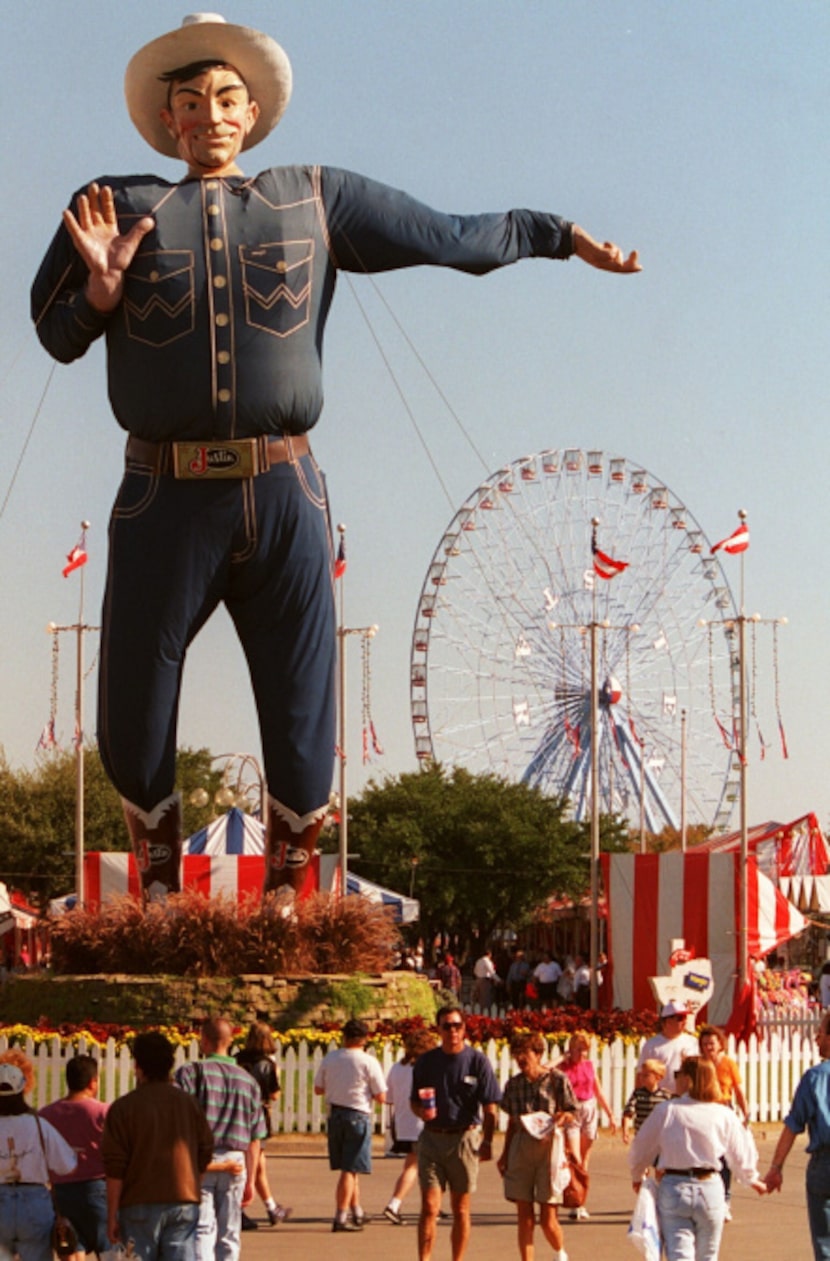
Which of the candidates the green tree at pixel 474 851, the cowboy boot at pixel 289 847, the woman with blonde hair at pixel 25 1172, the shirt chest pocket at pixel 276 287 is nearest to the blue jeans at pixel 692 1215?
the woman with blonde hair at pixel 25 1172

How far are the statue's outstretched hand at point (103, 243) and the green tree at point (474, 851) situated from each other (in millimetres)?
36107

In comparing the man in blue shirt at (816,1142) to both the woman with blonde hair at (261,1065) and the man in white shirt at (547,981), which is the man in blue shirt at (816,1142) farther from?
the man in white shirt at (547,981)

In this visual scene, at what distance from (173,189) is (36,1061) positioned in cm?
644

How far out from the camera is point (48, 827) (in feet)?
167

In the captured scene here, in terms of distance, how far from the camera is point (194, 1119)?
299 inches

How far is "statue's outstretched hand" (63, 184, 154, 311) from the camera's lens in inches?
551

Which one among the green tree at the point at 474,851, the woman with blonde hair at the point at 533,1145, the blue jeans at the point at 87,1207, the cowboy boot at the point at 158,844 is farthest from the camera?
the green tree at the point at 474,851

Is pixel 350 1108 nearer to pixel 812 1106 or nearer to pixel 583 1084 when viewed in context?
pixel 583 1084

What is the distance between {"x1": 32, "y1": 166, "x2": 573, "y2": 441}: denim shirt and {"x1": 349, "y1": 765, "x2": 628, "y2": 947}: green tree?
35495 millimetres

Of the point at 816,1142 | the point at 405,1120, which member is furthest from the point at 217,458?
the point at 816,1142

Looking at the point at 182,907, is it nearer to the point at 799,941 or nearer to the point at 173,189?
the point at 173,189

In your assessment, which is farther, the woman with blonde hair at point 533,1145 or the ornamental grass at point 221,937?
the ornamental grass at point 221,937

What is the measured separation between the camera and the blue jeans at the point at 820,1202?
8297mm

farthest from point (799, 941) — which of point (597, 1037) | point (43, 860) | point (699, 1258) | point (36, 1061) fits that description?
point (699, 1258)
